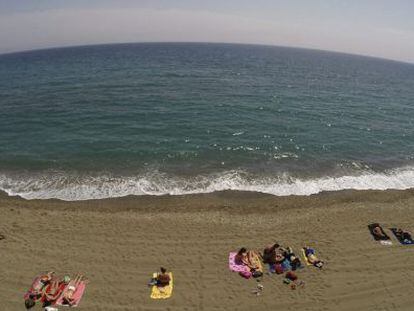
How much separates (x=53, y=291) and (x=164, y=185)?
11746 millimetres

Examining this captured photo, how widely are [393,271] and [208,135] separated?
22.2m

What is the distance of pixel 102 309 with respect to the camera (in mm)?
13891

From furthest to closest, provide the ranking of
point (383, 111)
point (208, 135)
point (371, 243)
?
point (383, 111), point (208, 135), point (371, 243)

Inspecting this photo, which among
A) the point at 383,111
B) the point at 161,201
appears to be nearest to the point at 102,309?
the point at 161,201

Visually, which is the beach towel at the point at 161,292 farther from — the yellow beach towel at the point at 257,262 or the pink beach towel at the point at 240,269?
the yellow beach towel at the point at 257,262

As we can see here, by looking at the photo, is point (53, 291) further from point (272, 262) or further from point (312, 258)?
point (312, 258)

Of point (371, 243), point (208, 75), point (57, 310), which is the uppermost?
point (208, 75)

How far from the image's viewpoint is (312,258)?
17.0 m

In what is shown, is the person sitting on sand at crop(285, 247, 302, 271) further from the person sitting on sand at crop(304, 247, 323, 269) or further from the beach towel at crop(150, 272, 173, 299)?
the beach towel at crop(150, 272, 173, 299)

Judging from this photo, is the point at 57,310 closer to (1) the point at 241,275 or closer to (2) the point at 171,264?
(2) the point at 171,264

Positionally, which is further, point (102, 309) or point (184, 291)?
point (184, 291)

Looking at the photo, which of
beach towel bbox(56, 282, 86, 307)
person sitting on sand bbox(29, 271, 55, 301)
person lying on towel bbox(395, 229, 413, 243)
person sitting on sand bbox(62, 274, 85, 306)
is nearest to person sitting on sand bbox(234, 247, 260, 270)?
beach towel bbox(56, 282, 86, 307)

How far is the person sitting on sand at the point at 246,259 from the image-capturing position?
1614cm

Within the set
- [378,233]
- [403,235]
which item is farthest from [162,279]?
[403,235]
